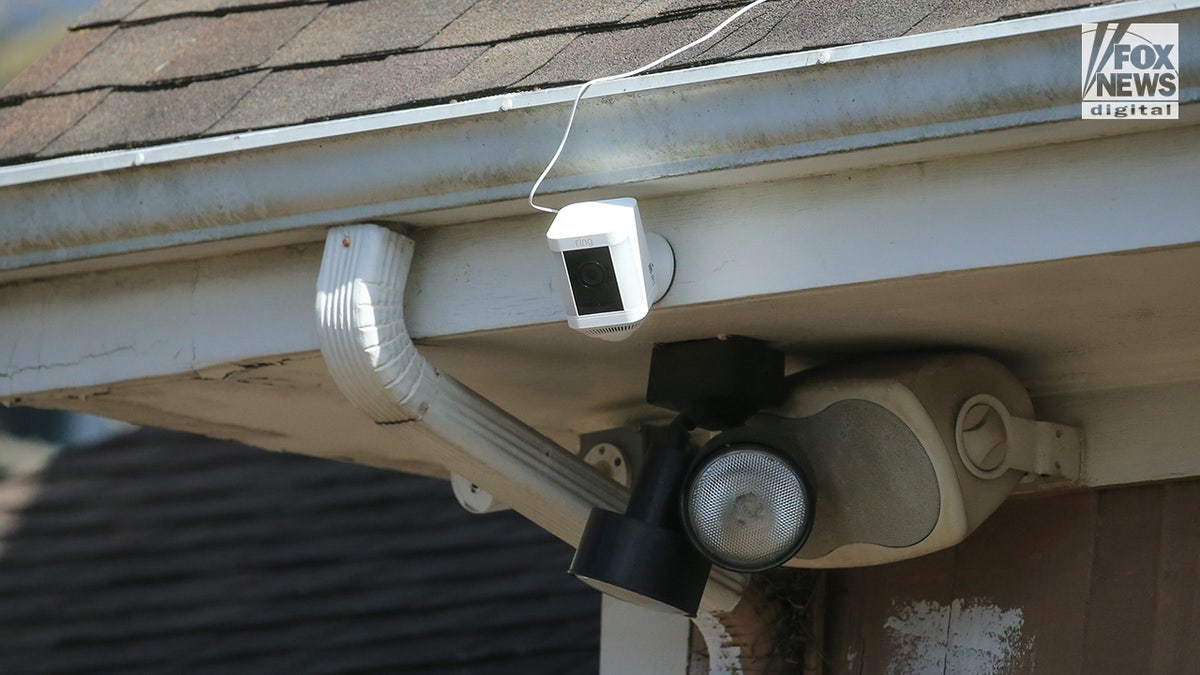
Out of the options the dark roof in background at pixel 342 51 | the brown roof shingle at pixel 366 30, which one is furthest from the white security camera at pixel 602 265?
the brown roof shingle at pixel 366 30

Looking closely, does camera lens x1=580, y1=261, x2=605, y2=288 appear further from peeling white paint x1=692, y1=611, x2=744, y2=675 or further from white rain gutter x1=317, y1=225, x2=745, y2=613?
peeling white paint x1=692, y1=611, x2=744, y2=675

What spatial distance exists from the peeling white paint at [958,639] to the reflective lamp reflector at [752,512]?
0.52 m

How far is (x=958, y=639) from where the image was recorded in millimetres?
2311

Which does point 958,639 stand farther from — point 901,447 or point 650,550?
point 650,550

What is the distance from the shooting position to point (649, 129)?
1.78m

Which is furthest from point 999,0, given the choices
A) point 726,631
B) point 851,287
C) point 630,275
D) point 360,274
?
point 726,631

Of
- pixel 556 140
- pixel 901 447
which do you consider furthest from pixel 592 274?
pixel 901 447

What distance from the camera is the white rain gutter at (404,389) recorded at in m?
1.87

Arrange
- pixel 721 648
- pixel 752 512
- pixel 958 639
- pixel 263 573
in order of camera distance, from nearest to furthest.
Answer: pixel 752 512, pixel 958 639, pixel 721 648, pixel 263 573

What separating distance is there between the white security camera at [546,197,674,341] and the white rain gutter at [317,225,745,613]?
0.96 ft

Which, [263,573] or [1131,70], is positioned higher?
[1131,70]

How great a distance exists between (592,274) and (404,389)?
0.34 meters

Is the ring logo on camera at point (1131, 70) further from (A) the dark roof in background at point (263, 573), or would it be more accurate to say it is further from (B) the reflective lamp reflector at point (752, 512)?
(A) the dark roof in background at point (263, 573)

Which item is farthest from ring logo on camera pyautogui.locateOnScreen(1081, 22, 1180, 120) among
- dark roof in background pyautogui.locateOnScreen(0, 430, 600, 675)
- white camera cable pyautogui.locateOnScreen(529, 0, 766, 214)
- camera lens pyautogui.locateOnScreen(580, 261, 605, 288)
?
dark roof in background pyautogui.locateOnScreen(0, 430, 600, 675)
